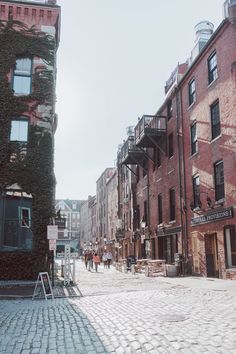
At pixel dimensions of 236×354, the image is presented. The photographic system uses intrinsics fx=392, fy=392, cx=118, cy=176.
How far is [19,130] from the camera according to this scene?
19.5 m

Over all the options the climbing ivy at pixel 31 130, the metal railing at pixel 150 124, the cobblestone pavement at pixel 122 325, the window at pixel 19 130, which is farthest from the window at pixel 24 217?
the metal railing at pixel 150 124

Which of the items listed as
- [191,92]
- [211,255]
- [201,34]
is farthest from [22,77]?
[211,255]

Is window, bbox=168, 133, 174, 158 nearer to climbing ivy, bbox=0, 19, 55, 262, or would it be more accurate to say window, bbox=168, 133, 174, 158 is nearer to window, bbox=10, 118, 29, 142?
climbing ivy, bbox=0, 19, 55, 262

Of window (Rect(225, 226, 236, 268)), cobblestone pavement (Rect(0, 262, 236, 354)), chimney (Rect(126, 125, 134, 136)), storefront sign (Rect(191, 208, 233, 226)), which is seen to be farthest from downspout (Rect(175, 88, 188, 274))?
chimney (Rect(126, 125, 134, 136))

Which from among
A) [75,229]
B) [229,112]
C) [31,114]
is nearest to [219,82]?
[229,112]

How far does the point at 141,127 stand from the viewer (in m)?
28.7

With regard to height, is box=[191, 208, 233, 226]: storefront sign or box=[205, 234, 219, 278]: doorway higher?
box=[191, 208, 233, 226]: storefront sign

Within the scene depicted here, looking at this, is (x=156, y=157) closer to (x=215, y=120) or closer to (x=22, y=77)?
(x=215, y=120)

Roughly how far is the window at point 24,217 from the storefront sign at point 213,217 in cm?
875

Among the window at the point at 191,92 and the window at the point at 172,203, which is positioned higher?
the window at the point at 191,92

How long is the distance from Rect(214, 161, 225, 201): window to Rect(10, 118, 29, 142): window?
31.4 ft

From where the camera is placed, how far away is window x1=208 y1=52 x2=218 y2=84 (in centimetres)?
2025

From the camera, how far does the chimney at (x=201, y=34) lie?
2439cm

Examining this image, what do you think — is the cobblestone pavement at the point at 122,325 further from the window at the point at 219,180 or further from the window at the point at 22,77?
the window at the point at 22,77
